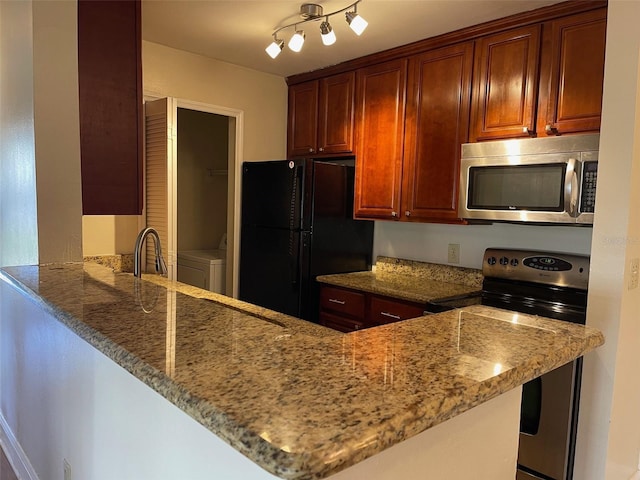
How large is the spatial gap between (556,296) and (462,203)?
→ 69 centimetres

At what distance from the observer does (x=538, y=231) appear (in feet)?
8.85

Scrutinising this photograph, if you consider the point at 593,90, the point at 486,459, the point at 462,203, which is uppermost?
the point at 593,90

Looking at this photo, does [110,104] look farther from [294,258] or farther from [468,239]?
[468,239]

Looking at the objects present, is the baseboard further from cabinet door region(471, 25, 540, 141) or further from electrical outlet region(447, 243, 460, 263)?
cabinet door region(471, 25, 540, 141)

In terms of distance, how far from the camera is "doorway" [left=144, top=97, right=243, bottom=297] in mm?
3008

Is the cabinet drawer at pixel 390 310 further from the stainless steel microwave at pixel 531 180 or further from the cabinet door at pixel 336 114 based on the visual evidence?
the cabinet door at pixel 336 114

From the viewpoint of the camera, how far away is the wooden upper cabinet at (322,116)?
337 cm

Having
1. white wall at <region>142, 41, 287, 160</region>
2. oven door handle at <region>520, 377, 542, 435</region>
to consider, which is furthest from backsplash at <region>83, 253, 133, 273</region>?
oven door handle at <region>520, 377, 542, 435</region>

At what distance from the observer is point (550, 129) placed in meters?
2.35

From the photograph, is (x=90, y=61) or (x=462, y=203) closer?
(x=90, y=61)

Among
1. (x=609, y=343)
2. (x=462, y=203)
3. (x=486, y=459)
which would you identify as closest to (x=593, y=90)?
(x=462, y=203)

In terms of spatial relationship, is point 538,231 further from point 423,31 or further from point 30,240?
point 30,240

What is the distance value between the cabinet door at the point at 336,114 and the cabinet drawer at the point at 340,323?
117 cm

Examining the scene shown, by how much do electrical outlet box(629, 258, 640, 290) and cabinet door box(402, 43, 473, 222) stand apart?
39.0 inches
